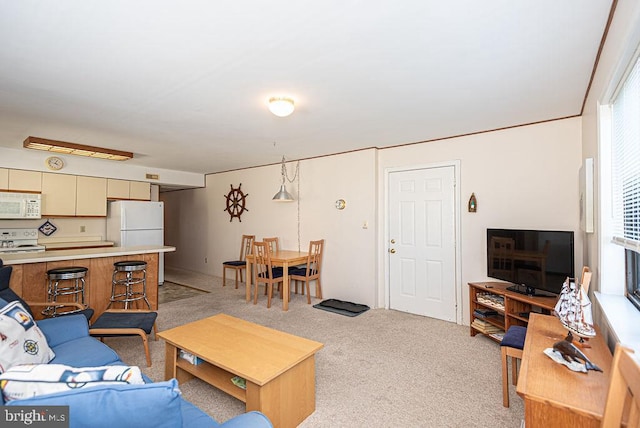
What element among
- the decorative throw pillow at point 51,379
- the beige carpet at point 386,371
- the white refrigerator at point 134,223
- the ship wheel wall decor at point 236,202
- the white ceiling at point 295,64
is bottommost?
the beige carpet at point 386,371

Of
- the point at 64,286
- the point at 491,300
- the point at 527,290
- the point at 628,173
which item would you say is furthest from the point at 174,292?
the point at 628,173

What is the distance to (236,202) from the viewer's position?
246 inches

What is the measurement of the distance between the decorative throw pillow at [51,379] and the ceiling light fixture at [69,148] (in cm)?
388

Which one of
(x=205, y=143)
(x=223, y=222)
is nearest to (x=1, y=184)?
(x=205, y=143)

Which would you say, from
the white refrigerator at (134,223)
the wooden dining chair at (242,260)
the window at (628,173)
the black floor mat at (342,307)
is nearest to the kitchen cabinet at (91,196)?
the white refrigerator at (134,223)

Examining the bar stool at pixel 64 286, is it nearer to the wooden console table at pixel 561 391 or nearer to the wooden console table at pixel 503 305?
the wooden console table at pixel 561 391

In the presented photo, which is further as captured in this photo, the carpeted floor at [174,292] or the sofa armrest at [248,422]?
the carpeted floor at [174,292]

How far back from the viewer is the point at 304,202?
520cm

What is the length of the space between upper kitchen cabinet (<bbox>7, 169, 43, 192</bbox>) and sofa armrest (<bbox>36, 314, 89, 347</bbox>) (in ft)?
10.8

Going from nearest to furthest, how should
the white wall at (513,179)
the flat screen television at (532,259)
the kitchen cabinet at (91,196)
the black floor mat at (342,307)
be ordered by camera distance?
the flat screen television at (532,259) < the white wall at (513,179) < the black floor mat at (342,307) < the kitchen cabinet at (91,196)

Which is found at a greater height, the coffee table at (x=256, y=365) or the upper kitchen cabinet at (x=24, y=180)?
the upper kitchen cabinet at (x=24, y=180)

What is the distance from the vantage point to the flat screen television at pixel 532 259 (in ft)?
8.86

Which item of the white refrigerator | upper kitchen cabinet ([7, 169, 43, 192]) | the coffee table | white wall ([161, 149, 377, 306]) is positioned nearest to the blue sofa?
the coffee table

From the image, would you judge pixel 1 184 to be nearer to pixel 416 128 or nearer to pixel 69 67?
pixel 69 67
